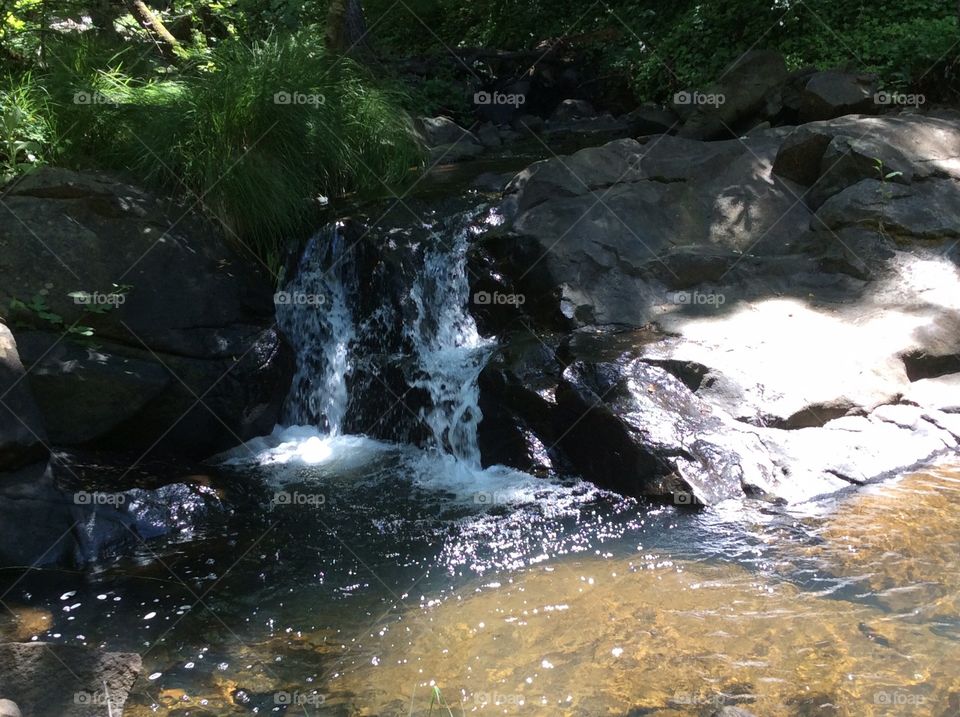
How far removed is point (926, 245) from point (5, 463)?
545cm

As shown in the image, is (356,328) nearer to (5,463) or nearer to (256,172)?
(256,172)

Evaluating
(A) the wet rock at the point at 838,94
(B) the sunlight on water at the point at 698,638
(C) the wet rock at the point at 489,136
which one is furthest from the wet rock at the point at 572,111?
(B) the sunlight on water at the point at 698,638

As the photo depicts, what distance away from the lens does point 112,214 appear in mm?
5840

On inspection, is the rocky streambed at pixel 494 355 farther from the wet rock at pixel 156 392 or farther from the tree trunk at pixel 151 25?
the tree trunk at pixel 151 25

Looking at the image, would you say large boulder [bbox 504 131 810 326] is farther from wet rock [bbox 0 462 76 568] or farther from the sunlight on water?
wet rock [bbox 0 462 76 568]

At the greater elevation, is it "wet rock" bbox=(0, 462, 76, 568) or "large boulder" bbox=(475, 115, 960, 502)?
"large boulder" bbox=(475, 115, 960, 502)

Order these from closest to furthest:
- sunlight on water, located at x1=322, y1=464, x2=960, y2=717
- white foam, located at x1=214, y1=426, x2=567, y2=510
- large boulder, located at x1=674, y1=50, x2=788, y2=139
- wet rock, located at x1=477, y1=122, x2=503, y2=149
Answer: sunlight on water, located at x1=322, y1=464, x2=960, y2=717 → white foam, located at x1=214, y1=426, x2=567, y2=510 → large boulder, located at x1=674, y1=50, x2=788, y2=139 → wet rock, located at x1=477, y1=122, x2=503, y2=149

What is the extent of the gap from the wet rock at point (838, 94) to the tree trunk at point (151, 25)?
5714 millimetres

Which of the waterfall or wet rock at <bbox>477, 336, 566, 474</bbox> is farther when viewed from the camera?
the waterfall

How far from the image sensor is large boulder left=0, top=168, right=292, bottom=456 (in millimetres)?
5238

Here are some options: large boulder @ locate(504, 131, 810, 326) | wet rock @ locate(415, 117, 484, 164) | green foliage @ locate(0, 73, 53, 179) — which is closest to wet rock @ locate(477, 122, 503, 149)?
wet rock @ locate(415, 117, 484, 164)

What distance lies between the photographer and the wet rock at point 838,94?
770cm

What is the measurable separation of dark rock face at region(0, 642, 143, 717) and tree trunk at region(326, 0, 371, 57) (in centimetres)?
586

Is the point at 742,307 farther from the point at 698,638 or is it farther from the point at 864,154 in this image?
the point at 698,638
